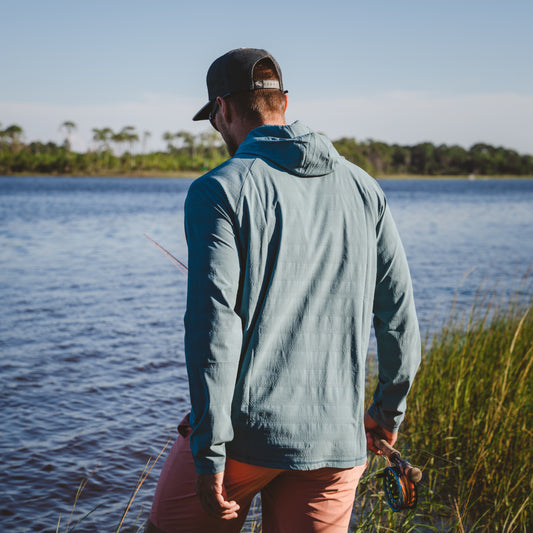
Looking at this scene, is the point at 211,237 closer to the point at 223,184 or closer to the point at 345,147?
the point at 223,184

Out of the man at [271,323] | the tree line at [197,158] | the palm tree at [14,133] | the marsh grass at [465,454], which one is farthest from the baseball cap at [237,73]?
the palm tree at [14,133]

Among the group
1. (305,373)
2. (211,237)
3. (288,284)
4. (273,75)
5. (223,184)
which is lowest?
(305,373)

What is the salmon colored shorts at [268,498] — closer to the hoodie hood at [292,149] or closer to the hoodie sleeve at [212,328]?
the hoodie sleeve at [212,328]

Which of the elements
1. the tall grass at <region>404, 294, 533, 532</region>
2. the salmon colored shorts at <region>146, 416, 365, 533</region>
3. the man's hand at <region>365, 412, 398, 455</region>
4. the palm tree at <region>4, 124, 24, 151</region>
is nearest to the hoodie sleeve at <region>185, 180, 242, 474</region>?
the salmon colored shorts at <region>146, 416, 365, 533</region>

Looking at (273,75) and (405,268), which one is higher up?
(273,75)

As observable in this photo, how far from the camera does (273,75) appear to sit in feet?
6.60

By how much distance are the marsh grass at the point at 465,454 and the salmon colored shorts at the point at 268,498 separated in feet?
4.88

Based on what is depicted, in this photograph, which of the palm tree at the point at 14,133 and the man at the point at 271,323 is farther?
the palm tree at the point at 14,133

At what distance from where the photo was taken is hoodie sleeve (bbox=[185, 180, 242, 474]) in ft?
5.59

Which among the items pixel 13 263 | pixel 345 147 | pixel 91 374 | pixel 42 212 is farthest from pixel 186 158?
pixel 91 374

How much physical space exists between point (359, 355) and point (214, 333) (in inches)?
19.8

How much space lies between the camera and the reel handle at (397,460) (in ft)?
6.99

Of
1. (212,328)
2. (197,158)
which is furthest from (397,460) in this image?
(197,158)

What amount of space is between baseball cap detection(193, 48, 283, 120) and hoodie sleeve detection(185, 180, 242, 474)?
41 cm
